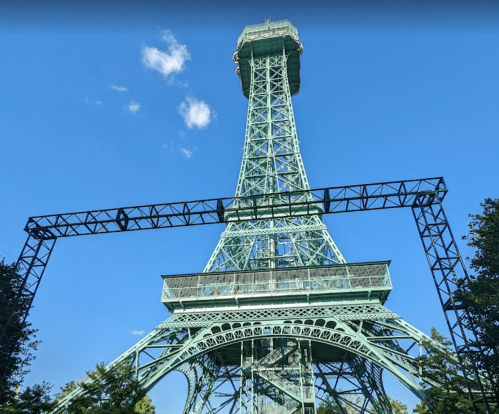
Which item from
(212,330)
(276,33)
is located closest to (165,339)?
(212,330)

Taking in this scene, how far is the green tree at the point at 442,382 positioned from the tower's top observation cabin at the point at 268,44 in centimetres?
3847

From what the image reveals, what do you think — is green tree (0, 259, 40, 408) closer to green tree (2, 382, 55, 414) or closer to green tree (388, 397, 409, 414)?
green tree (2, 382, 55, 414)

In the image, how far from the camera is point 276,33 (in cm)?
4794

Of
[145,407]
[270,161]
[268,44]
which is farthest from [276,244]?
[268,44]

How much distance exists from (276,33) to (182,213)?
3398cm

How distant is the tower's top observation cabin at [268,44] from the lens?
47875mm

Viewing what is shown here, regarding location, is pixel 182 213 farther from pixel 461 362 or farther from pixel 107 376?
pixel 461 362

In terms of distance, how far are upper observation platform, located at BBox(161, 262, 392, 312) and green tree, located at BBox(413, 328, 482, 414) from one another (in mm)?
4902

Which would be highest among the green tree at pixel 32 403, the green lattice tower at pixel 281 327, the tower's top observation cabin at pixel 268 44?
the tower's top observation cabin at pixel 268 44

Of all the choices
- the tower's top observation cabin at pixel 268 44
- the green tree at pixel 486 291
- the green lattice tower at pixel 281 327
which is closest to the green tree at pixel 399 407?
the green lattice tower at pixel 281 327

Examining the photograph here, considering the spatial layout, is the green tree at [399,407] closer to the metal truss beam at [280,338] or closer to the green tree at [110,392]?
the metal truss beam at [280,338]

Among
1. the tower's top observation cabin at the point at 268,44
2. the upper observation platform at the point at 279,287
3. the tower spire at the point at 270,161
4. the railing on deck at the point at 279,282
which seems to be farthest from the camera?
the tower's top observation cabin at the point at 268,44

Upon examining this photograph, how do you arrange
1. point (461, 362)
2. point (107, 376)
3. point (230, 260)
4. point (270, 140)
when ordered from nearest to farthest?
point (461, 362) < point (107, 376) < point (230, 260) < point (270, 140)

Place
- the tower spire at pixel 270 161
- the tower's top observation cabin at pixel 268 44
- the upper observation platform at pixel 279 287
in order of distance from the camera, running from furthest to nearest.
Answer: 1. the tower's top observation cabin at pixel 268 44
2. the tower spire at pixel 270 161
3. the upper observation platform at pixel 279 287
